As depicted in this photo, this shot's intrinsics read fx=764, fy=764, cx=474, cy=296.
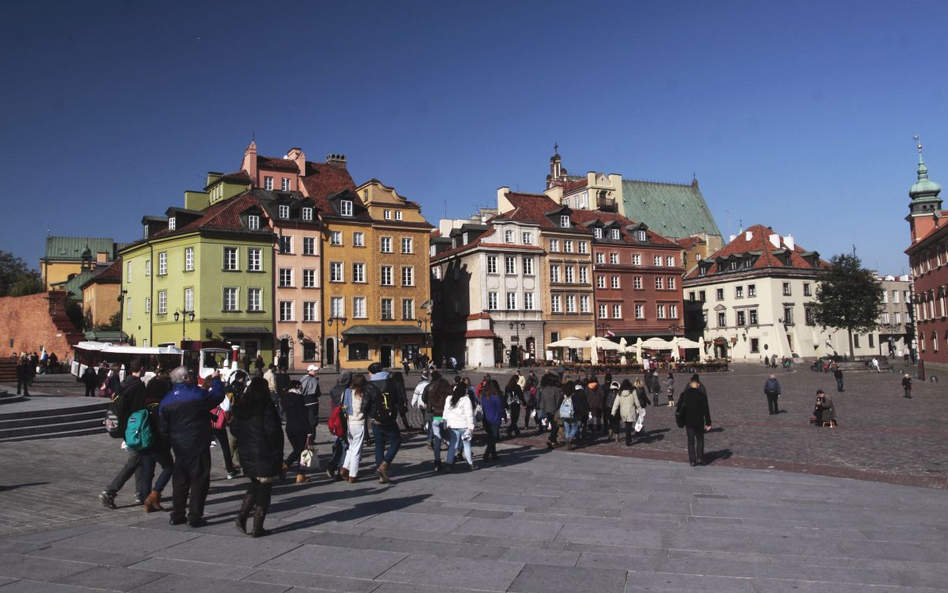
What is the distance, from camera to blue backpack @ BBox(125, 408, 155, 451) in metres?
9.37

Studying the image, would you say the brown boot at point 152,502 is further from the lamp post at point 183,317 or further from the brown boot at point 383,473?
the lamp post at point 183,317

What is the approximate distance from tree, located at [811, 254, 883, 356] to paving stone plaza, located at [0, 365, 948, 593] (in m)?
48.8

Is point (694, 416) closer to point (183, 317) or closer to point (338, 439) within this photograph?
point (338, 439)

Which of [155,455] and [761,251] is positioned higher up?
[761,251]

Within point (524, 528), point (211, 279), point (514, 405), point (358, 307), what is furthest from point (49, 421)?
point (358, 307)

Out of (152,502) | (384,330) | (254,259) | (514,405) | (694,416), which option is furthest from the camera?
(384,330)

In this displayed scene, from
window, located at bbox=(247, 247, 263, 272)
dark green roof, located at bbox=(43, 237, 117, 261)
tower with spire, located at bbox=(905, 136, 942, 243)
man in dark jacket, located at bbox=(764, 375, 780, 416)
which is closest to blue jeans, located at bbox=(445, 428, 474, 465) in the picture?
man in dark jacket, located at bbox=(764, 375, 780, 416)

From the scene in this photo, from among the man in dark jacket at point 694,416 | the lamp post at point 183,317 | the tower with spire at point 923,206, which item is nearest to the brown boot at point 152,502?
the man in dark jacket at point 694,416

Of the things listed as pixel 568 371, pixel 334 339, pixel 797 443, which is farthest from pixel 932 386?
pixel 334 339

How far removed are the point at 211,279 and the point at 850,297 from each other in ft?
161

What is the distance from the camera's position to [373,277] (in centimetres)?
5959

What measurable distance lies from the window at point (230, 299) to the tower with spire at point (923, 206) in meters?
57.1

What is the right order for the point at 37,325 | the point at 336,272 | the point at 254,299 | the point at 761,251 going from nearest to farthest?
1. the point at 37,325
2. the point at 254,299
3. the point at 336,272
4. the point at 761,251

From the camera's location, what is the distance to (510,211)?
69.1 m
